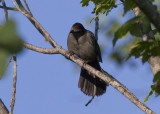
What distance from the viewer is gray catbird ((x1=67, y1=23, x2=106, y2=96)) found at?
560 cm

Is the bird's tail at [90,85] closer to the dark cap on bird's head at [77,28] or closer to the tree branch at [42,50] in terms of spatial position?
the dark cap on bird's head at [77,28]

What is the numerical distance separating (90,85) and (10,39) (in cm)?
Answer: 487

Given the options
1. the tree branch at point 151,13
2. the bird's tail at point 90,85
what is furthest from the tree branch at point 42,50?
the tree branch at point 151,13

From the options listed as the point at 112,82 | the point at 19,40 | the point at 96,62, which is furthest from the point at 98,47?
the point at 19,40

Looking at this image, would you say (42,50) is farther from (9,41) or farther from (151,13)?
(9,41)

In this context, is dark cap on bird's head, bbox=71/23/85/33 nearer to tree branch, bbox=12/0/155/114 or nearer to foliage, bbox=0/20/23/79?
tree branch, bbox=12/0/155/114

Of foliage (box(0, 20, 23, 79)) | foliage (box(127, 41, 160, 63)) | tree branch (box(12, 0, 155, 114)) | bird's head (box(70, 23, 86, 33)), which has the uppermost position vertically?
bird's head (box(70, 23, 86, 33))

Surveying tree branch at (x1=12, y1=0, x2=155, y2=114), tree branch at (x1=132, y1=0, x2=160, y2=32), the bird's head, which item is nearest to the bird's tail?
the bird's head

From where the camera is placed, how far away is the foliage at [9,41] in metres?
0.60

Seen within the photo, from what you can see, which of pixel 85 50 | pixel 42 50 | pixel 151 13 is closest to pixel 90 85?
pixel 85 50

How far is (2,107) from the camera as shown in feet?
10.5

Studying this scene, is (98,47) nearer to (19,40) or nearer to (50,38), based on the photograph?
(50,38)

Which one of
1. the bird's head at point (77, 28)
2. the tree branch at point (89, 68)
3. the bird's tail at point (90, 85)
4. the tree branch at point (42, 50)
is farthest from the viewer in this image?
the bird's head at point (77, 28)

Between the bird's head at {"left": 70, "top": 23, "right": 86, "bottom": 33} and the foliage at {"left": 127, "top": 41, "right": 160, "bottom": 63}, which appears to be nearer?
the foliage at {"left": 127, "top": 41, "right": 160, "bottom": 63}
